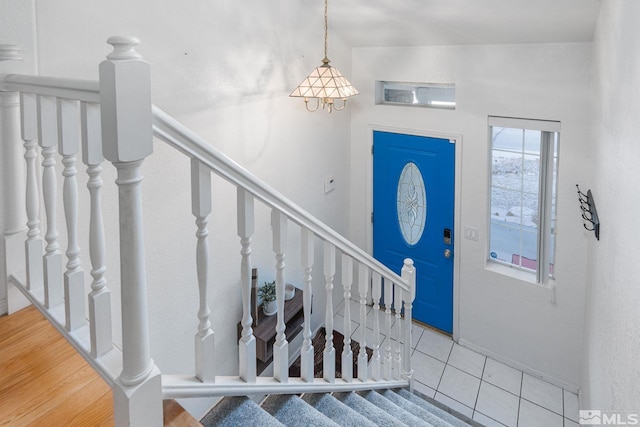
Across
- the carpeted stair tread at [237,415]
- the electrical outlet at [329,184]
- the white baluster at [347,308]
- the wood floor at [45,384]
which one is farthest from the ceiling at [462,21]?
the wood floor at [45,384]

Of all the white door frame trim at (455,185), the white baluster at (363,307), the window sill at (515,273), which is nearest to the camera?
the white baluster at (363,307)

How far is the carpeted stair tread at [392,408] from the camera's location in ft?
7.60

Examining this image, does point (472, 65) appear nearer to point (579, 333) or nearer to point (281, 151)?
point (281, 151)

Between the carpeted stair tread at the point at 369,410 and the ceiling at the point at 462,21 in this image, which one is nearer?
the carpeted stair tread at the point at 369,410

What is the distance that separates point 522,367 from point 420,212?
1.56m

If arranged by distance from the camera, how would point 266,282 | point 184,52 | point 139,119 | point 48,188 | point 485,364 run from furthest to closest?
point 485,364 < point 266,282 < point 184,52 < point 48,188 < point 139,119

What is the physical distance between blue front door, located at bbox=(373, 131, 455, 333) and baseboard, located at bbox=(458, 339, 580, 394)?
26 centimetres

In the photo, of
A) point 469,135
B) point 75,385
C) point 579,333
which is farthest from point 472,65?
point 75,385

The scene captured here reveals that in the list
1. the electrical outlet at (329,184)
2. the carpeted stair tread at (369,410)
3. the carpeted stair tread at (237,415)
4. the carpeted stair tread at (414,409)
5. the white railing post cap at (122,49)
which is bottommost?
the carpeted stair tread at (414,409)

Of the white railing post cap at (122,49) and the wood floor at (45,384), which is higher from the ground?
the white railing post cap at (122,49)

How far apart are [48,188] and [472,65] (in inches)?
130

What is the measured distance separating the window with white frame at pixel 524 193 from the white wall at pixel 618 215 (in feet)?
3.48

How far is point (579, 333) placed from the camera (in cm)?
363

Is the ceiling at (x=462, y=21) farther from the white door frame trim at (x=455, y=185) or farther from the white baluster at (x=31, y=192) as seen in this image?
the white baluster at (x=31, y=192)
